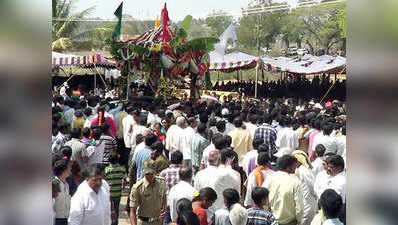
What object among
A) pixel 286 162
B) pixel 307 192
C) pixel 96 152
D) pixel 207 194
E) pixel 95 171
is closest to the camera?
pixel 207 194

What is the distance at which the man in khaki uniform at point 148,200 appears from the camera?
17.7 feet

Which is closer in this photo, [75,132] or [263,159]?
[263,159]

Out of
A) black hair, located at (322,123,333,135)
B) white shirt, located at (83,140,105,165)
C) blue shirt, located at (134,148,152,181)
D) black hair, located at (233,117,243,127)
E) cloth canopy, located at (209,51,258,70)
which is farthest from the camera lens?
cloth canopy, located at (209,51,258,70)

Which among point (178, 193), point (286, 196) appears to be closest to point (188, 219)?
point (178, 193)

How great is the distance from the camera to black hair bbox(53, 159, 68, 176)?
496cm

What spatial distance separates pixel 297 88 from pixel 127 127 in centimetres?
1742

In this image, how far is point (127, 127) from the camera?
963 cm

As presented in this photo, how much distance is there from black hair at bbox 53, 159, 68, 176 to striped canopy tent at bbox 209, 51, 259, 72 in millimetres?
18970

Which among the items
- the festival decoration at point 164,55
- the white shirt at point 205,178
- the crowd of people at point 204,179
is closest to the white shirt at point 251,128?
the crowd of people at point 204,179

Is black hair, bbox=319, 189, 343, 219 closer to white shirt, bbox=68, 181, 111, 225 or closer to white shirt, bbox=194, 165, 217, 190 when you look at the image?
white shirt, bbox=194, 165, 217, 190

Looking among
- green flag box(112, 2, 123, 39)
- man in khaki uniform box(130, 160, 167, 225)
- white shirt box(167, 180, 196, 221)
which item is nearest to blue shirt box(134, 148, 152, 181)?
man in khaki uniform box(130, 160, 167, 225)

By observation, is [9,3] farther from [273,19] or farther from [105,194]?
[273,19]

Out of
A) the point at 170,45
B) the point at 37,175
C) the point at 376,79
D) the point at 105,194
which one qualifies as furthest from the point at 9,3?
the point at 170,45

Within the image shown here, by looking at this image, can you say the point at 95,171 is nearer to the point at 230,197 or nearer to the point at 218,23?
the point at 230,197
